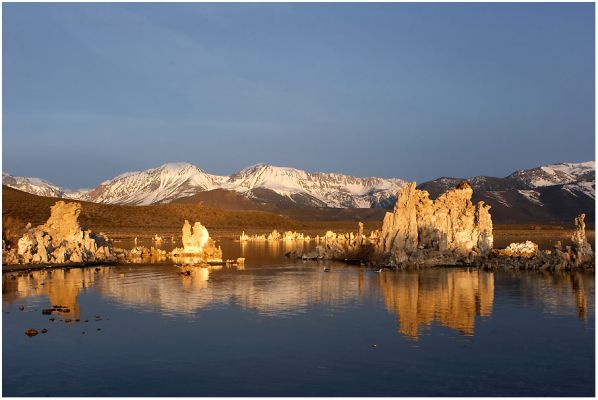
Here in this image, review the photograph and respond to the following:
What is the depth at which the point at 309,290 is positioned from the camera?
43375mm

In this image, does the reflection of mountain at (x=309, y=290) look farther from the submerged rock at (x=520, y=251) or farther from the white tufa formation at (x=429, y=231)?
the submerged rock at (x=520, y=251)

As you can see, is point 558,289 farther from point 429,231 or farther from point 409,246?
point 429,231

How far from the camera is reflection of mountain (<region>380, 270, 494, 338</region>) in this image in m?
32.5

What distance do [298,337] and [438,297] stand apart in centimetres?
1382

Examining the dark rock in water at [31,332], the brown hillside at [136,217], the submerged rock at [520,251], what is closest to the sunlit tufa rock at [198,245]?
the submerged rock at [520,251]

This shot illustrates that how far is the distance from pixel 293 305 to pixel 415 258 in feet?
81.2

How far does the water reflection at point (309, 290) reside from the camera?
35.7m

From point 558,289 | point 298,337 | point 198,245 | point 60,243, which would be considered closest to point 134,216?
point 198,245

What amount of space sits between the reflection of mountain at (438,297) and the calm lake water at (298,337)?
0.34 ft

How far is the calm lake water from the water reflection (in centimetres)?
13

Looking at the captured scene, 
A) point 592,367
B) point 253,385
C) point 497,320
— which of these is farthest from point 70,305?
point 592,367

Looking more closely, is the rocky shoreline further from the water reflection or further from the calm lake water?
the calm lake water

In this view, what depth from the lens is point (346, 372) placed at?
23.2m

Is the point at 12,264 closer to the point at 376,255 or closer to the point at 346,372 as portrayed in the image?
the point at 376,255
